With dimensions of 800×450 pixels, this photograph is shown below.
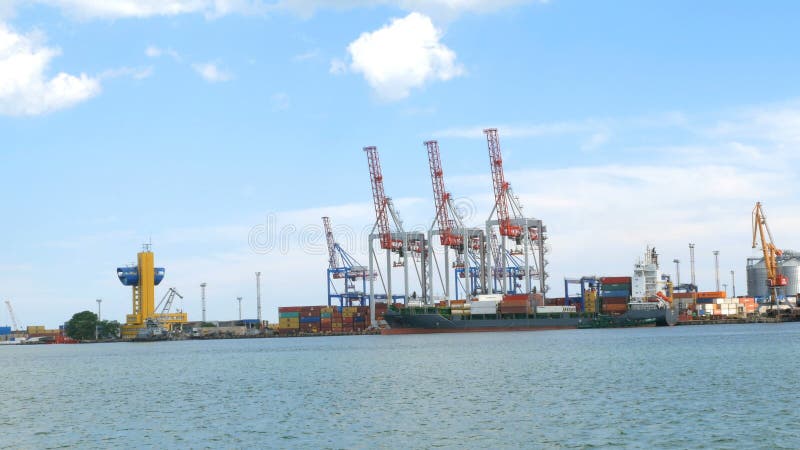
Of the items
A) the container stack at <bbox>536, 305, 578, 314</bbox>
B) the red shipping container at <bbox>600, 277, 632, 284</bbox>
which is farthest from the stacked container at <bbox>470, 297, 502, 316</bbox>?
the red shipping container at <bbox>600, 277, 632, 284</bbox>

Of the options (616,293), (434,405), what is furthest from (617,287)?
(434,405)

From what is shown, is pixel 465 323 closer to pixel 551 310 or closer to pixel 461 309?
pixel 461 309

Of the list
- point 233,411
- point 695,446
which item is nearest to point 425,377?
point 233,411

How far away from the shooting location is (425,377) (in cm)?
6125

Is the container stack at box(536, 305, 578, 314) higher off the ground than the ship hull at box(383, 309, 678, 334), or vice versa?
the container stack at box(536, 305, 578, 314)

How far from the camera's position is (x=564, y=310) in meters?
164

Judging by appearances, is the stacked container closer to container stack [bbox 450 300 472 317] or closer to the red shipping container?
container stack [bbox 450 300 472 317]

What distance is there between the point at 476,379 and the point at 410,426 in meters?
21.3

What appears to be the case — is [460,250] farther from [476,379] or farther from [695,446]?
[695,446]

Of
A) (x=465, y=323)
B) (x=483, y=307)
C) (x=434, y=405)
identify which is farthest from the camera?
(x=483, y=307)

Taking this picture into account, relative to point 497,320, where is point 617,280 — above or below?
above

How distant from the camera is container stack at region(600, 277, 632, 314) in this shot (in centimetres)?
17162

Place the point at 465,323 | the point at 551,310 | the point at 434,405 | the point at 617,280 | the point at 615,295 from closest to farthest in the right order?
the point at 434,405 < the point at 465,323 < the point at 551,310 < the point at 615,295 < the point at 617,280

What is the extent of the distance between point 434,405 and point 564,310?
12244 cm
